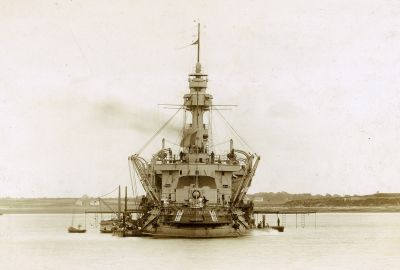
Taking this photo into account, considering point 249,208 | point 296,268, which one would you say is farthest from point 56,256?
point 249,208

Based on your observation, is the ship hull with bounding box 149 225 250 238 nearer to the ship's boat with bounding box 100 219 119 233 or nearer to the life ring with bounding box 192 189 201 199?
the life ring with bounding box 192 189 201 199

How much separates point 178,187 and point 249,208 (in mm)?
12136

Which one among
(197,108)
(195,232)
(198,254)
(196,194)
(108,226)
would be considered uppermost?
(197,108)

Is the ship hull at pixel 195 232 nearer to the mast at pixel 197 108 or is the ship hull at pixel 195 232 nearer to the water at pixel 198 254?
the water at pixel 198 254

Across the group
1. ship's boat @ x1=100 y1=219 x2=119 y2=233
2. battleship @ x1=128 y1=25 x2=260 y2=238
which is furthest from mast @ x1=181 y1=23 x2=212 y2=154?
ship's boat @ x1=100 y1=219 x2=119 y2=233

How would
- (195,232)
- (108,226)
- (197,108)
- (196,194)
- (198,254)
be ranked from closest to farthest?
(198,254)
(195,232)
(196,194)
(197,108)
(108,226)

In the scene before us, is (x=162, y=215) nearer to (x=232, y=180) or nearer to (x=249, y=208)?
(x=232, y=180)

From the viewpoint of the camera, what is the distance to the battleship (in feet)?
176

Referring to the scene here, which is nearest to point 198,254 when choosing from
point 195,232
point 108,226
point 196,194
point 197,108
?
point 195,232

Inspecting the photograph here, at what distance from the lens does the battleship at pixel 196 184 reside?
53.8m

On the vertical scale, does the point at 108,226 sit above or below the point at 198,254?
above

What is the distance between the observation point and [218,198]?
57906 mm

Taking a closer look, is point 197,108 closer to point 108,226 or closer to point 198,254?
point 198,254

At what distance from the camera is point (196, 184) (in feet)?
184
